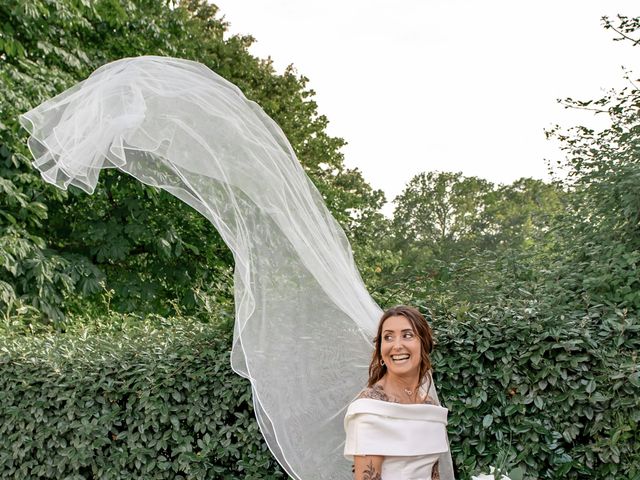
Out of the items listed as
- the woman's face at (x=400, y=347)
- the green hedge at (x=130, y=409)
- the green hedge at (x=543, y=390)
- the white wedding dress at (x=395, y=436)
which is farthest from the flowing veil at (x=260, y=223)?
the green hedge at (x=130, y=409)

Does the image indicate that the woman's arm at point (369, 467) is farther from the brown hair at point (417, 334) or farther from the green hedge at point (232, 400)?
the green hedge at point (232, 400)

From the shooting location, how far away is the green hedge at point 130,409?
429 centimetres

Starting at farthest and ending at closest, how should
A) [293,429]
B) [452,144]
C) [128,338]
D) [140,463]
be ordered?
[452,144] < [128,338] < [140,463] < [293,429]

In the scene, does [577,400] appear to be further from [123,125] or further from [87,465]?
[87,465]

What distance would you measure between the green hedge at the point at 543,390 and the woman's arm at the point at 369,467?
845mm

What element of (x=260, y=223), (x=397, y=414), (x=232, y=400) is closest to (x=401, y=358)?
(x=397, y=414)

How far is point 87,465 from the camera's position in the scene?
4.80 meters

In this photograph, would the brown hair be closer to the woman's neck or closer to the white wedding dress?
the woman's neck

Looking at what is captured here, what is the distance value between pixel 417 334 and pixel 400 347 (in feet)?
0.32

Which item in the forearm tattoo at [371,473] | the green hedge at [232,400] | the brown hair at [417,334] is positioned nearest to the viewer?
the forearm tattoo at [371,473]

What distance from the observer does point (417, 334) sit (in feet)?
9.21

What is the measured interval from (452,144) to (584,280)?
52.1 feet

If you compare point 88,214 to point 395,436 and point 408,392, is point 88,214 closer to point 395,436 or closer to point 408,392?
point 408,392

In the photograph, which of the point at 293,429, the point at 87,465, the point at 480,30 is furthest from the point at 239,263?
the point at 480,30
